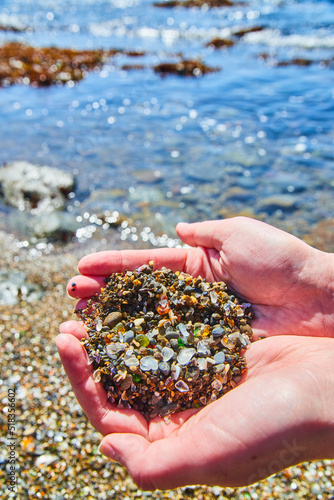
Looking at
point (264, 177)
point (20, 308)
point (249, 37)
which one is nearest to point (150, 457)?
point (20, 308)

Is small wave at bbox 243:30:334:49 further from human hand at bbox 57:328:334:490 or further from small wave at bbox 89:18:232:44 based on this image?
human hand at bbox 57:328:334:490

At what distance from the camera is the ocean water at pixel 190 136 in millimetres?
7004

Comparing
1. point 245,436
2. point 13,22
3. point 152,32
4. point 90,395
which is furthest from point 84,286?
point 13,22

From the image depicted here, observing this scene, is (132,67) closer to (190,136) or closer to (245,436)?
(190,136)

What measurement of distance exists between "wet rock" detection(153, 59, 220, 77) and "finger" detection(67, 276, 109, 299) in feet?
42.7

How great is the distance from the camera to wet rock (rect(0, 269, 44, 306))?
481 centimetres

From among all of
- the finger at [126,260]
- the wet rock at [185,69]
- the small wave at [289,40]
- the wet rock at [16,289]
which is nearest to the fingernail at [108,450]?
the finger at [126,260]

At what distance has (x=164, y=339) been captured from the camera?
2.80 meters

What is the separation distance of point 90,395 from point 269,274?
166cm

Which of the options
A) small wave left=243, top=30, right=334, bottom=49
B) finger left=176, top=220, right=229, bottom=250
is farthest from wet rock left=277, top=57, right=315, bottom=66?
finger left=176, top=220, right=229, bottom=250

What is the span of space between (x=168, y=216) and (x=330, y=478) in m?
4.63

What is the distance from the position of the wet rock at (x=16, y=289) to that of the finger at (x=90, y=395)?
8.35 ft

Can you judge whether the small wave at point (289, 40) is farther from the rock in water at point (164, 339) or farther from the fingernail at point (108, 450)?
the fingernail at point (108, 450)

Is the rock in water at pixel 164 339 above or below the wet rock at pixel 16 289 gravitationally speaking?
above
